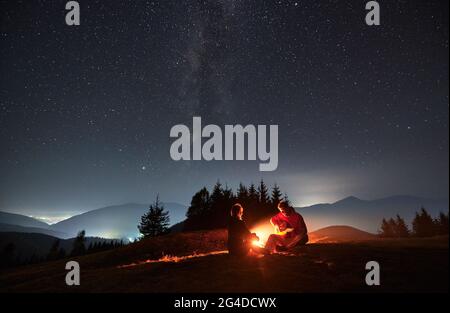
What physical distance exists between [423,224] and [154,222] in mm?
68135

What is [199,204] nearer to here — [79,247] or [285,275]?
[285,275]

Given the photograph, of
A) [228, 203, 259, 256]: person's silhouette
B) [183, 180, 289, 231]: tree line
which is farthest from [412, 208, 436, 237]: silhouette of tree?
[228, 203, 259, 256]: person's silhouette

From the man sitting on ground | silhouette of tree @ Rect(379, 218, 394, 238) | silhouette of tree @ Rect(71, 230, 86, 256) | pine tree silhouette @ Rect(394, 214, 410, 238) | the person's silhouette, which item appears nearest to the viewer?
the person's silhouette

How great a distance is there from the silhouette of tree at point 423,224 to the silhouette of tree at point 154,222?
63.4 m

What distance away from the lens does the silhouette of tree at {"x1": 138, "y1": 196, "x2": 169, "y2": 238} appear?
5519 centimetres

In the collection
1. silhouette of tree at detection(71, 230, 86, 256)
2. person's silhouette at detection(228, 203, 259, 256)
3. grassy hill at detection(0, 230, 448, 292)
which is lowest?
silhouette of tree at detection(71, 230, 86, 256)

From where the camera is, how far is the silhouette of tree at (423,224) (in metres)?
62.2

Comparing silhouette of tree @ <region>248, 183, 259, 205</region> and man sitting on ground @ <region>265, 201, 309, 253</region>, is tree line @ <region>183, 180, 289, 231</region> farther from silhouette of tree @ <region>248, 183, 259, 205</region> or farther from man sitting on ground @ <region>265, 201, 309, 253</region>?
man sitting on ground @ <region>265, 201, 309, 253</region>

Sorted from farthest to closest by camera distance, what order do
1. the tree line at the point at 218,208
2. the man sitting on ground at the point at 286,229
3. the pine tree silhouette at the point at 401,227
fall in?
the pine tree silhouette at the point at 401,227 < the tree line at the point at 218,208 < the man sitting on ground at the point at 286,229

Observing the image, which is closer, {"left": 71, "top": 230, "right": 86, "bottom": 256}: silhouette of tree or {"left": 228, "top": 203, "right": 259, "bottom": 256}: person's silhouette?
{"left": 228, "top": 203, "right": 259, "bottom": 256}: person's silhouette

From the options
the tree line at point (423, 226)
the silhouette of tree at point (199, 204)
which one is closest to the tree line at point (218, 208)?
the silhouette of tree at point (199, 204)

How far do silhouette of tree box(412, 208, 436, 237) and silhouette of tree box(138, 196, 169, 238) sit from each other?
63399 mm

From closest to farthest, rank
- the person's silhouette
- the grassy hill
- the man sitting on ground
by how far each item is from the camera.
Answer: the grassy hill, the person's silhouette, the man sitting on ground

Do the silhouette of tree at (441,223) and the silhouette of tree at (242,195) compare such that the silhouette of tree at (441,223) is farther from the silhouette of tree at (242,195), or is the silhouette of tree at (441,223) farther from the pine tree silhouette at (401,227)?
the silhouette of tree at (242,195)
